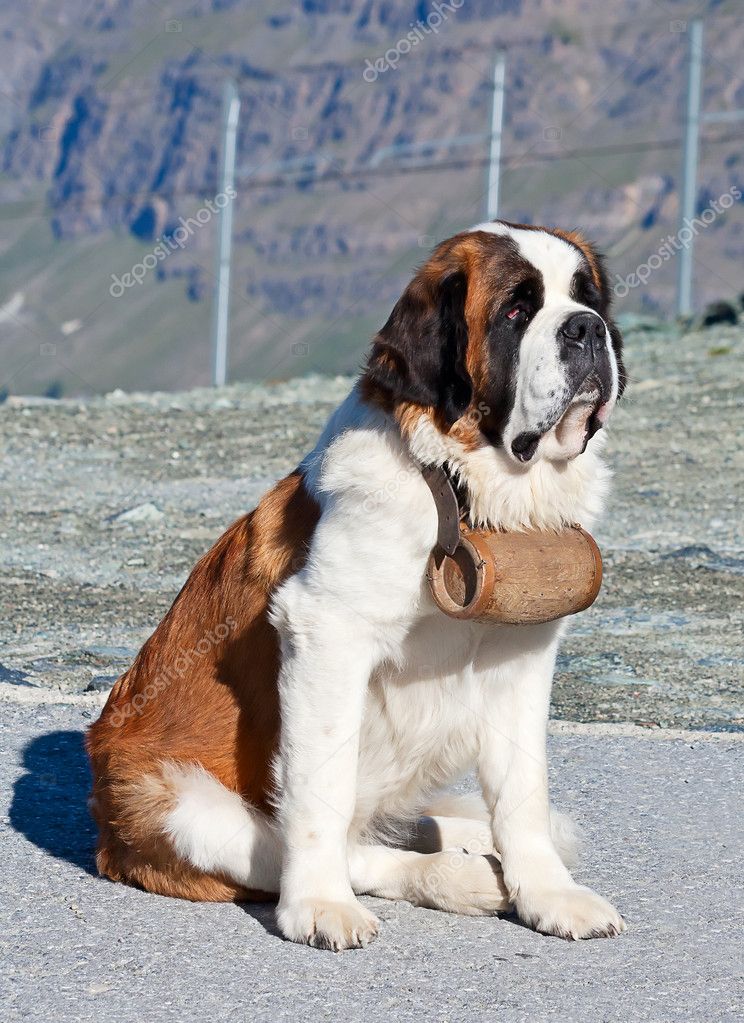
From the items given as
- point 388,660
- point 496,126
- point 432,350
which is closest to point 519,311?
point 432,350

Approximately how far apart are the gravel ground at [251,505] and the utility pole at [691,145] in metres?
0.83

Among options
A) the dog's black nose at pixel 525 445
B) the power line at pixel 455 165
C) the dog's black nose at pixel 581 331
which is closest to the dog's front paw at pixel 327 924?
the dog's black nose at pixel 525 445

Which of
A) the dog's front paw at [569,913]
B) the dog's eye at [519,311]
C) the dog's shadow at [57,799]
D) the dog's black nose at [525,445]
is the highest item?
the dog's eye at [519,311]

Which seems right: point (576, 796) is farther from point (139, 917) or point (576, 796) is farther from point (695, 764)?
point (139, 917)

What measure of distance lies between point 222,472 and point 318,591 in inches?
284

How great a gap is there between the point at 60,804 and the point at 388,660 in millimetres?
1370

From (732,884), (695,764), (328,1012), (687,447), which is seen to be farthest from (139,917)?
(687,447)

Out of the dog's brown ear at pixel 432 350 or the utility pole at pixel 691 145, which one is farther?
the utility pole at pixel 691 145

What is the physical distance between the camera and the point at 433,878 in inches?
133

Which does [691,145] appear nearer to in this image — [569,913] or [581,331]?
[581,331]

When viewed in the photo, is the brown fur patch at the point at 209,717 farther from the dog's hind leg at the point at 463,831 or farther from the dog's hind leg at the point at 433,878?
the dog's hind leg at the point at 463,831

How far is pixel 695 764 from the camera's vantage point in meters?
4.53

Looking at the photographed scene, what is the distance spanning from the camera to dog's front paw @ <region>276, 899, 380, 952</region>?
121 inches

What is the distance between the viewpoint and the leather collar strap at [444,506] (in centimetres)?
312
